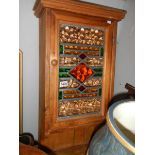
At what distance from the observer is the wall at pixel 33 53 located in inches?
56.8

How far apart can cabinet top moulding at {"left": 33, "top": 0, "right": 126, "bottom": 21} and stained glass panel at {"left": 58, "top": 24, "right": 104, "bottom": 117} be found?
11 centimetres

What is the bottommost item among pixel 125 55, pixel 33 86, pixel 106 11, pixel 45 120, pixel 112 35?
pixel 45 120

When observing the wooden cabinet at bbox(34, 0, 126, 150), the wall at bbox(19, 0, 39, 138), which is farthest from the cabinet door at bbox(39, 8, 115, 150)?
the wall at bbox(19, 0, 39, 138)

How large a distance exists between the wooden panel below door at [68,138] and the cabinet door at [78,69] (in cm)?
15

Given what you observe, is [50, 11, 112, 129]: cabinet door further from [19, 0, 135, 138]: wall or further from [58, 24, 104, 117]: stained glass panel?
[19, 0, 135, 138]: wall

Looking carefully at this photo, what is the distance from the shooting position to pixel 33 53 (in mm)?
1495

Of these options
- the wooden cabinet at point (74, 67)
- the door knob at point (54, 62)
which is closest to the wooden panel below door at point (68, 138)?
the wooden cabinet at point (74, 67)

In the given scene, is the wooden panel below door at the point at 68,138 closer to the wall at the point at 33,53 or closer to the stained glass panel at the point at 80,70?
the stained glass panel at the point at 80,70

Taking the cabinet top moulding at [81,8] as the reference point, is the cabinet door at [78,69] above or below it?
below

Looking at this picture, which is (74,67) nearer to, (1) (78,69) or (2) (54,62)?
(1) (78,69)
